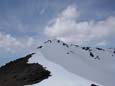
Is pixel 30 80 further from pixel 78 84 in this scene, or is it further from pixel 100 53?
pixel 100 53

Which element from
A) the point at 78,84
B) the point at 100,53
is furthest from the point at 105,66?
the point at 78,84

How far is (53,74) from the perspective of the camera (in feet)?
137

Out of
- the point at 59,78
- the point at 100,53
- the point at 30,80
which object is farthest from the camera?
the point at 100,53

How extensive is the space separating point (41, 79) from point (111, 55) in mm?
113221

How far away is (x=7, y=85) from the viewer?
139 feet

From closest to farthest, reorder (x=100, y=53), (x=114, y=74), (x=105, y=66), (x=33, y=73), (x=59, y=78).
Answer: (x=59, y=78)
(x=33, y=73)
(x=114, y=74)
(x=105, y=66)
(x=100, y=53)

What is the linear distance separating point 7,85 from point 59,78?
9.17 meters

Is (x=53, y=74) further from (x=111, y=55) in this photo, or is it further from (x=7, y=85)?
(x=111, y=55)

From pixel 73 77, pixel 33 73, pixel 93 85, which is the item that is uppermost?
pixel 33 73

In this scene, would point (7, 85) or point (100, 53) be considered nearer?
point (7, 85)

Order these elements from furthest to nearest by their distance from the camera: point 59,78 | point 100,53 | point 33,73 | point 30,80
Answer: point 100,53
point 33,73
point 30,80
point 59,78

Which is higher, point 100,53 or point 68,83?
point 100,53

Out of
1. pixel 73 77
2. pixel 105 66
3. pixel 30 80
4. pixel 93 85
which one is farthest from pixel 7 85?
pixel 105 66

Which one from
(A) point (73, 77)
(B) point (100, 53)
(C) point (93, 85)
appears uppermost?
(B) point (100, 53)
